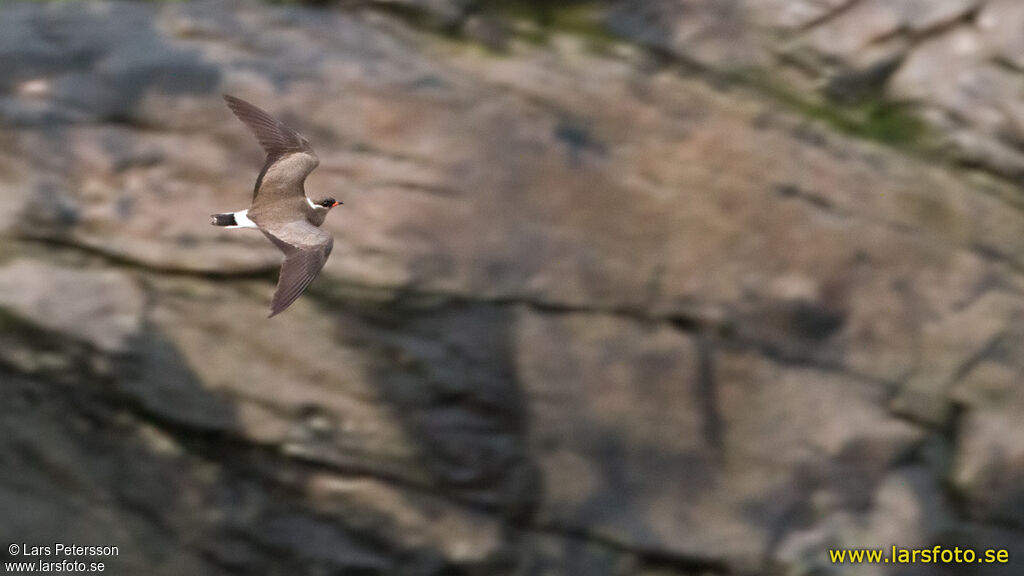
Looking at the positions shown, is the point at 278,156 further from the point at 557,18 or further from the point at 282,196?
the point at 557,18

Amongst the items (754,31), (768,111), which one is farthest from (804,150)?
(754,31)

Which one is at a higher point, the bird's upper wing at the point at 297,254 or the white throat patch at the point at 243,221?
the white throat patch at the point at 243,221

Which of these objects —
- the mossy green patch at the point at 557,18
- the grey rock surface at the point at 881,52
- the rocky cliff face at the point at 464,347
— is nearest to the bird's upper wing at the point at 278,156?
the rocky cliff face at the point at 464,347

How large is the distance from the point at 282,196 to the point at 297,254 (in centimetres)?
35

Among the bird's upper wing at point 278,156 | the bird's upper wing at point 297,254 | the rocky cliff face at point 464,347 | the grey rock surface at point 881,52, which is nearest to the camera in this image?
the bird's upper wing at point 297,254

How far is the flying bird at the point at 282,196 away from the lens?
409 cm

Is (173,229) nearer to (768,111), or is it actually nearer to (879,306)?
(768,111)

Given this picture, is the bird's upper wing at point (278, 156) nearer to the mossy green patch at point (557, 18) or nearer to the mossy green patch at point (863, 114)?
the mossy green patch at point (557, 18)

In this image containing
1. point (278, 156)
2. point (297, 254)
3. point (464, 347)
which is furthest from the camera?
point (464, 347)

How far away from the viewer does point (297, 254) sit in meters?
3.99

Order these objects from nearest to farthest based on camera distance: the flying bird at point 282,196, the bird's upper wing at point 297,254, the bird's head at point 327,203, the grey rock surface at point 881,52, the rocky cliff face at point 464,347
Result: the bird's upper wing at point 297,254, the flying bird at point 282,196, the bird's head at point 327,203, the rocky cliff face at point 464,347, the grey rock surface at point 881,52

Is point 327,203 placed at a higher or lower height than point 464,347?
higher

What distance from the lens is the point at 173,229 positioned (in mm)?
4609

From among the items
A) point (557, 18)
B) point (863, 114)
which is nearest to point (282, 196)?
point (557, 18)
